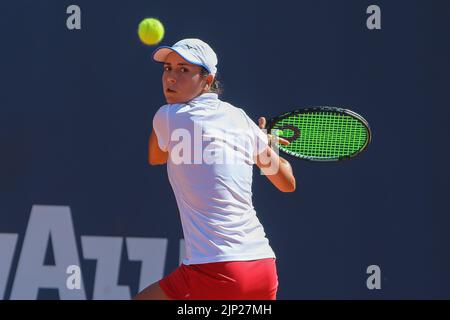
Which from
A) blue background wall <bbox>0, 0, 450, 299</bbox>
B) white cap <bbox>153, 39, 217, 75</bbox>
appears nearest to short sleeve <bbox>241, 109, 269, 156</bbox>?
white cap <bbox>153, 39, 217, 75</bbox>

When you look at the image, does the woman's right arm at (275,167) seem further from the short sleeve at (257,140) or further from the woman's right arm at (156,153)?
the woman's right arm at (156,153)

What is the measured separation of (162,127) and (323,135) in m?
0.83

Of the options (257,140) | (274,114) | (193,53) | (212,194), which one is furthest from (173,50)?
(274,114)

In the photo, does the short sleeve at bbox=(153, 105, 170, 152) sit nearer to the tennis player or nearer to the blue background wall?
the tennis player

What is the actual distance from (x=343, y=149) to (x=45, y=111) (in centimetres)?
152

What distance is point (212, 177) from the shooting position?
3.45 meters

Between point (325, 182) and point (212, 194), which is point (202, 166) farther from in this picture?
point (325, 182)

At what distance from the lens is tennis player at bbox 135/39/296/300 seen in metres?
3.43

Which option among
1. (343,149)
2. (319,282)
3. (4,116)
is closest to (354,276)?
(319,282)

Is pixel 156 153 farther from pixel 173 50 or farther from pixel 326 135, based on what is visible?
pixel 326 135

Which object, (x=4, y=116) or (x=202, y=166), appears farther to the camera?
(x=4, y=116)

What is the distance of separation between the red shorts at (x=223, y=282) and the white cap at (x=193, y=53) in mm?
728

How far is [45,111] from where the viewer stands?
15.8 feet

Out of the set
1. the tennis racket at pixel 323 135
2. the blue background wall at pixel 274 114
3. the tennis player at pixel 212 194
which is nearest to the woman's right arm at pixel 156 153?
the tennis player at pixel 212 194
